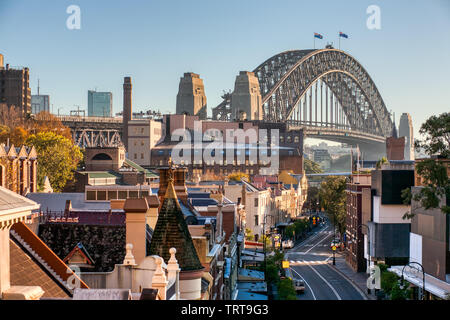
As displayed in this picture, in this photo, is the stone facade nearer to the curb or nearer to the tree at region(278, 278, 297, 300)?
the curb

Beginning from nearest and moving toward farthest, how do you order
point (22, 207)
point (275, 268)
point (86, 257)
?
1. point (22, 207)
2. point (86, 257)
3. point (275, 268)

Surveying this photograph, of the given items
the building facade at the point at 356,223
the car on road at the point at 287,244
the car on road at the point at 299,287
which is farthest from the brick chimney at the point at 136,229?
the car on road at the point at 287,244

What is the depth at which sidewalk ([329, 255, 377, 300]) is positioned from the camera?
212ft

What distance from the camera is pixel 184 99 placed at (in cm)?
19662

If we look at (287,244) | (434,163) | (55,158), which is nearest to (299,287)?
(434,163)

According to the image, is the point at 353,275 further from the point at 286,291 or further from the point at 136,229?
the point at 136,229

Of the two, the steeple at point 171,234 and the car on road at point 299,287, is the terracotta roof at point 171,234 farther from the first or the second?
the car on road at point 299,287

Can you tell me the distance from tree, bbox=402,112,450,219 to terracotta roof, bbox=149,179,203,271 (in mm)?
23092

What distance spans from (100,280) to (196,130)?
15795 cm

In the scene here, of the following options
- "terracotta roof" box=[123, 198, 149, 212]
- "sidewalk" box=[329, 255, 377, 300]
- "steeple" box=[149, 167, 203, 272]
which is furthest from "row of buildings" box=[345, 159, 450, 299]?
"terracotta roof" box=[123, 198, 149, 212]

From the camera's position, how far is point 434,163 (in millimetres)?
42625

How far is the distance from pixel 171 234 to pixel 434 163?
25.8 metres
